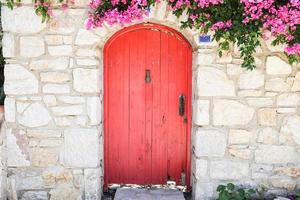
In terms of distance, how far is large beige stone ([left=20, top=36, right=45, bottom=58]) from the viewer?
4.16 meters

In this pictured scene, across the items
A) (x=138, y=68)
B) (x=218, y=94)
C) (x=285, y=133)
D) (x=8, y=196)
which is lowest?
(x=8, y=196)

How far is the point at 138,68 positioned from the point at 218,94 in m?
0.93

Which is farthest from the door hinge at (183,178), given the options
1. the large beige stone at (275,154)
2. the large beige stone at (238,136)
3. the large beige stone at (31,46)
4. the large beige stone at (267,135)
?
the large beige stone at (31,46)

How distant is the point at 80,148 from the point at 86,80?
2.34 feet

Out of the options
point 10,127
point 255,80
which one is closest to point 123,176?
point 10,127

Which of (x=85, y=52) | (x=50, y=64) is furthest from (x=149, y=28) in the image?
(x=50, y=64)

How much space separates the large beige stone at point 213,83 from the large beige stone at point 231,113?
104mm

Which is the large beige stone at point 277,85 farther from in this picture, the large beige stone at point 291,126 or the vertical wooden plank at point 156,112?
the vertical wooden plank at point 156,112

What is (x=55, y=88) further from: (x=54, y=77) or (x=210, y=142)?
(x=210, y=142)

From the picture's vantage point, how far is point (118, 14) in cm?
400

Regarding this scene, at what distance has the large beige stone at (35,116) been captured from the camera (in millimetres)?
4246

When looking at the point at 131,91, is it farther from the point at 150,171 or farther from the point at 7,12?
the point at 7,12

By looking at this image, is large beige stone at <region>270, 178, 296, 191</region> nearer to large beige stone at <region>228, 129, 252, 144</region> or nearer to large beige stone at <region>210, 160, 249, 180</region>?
large beige stone at <region>210, 160, 249, 180</region>

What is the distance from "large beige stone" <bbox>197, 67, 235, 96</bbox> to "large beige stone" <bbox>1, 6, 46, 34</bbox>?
1.67 meters
